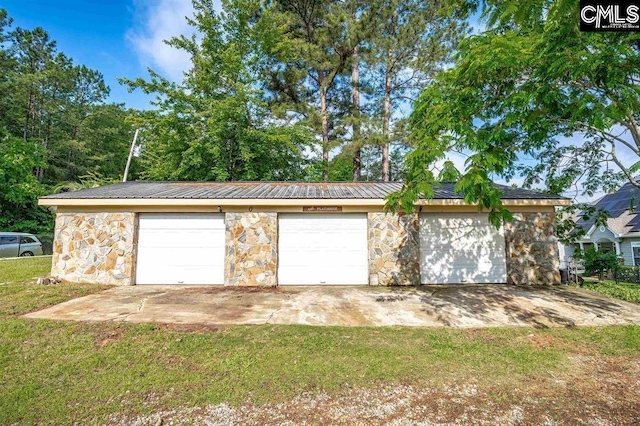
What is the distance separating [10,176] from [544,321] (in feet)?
82.7

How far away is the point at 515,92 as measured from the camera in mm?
4137

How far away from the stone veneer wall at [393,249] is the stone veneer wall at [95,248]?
6.37 metres

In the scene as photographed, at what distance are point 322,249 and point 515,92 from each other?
530 cm

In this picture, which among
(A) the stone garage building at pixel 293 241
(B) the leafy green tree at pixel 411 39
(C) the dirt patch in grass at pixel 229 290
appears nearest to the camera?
(C) the dirt patch in grass at pixel 229 290

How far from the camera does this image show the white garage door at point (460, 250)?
7.75 metres

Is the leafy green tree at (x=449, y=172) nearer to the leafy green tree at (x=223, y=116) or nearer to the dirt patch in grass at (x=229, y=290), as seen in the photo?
the dirt patch in grass at (x=229, y=290)

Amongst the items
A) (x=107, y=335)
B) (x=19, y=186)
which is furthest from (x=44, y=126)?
(x=107, y=335)

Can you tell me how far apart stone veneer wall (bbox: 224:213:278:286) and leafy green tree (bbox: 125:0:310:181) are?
7.17 m

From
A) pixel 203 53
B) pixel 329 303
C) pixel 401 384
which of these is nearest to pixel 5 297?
pixel 329 303

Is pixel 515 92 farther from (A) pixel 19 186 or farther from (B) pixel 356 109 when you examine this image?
(A) pixel 19 186

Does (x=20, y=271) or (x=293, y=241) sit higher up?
(x=293, y=241)

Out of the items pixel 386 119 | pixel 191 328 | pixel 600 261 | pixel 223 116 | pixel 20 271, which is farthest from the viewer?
pixel 386 119

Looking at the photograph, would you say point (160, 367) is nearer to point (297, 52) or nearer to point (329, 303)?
point (329, 303)

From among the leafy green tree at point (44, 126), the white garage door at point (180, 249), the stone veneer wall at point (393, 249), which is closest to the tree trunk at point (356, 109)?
the stone veneer wall at point (393, 249)
